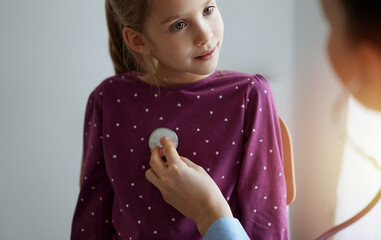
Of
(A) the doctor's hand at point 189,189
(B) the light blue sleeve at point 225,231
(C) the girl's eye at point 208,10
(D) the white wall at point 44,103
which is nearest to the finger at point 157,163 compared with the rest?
(A) the doctor's hand at point 189,189

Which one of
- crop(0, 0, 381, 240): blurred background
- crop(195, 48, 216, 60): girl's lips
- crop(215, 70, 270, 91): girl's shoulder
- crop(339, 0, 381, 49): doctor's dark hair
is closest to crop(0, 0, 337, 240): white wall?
crop(0, 0, 381, 240): blurred background

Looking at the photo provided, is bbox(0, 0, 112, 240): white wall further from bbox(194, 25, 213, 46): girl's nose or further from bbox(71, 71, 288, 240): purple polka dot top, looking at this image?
bbox(194, 25, 213, 46): girl's nose

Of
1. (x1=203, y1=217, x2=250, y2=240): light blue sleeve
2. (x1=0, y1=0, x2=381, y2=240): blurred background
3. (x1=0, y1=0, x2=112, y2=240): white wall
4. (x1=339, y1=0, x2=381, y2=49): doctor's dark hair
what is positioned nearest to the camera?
(x1=339, y1=0, x2=381, y2=49): doctor's dark hair

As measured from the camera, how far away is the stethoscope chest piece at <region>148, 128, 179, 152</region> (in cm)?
93

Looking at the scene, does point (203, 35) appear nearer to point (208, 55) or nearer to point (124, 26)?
point (208, 55)

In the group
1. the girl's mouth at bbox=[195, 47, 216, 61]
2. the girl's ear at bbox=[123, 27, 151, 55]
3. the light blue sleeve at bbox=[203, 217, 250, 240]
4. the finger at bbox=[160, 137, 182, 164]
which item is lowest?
the light blue sleeve at bbox=[203, 217, 250, 240]

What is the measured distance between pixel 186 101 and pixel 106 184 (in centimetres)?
27

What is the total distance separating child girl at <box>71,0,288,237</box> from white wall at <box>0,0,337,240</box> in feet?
1.11

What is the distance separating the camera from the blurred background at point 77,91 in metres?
1.22

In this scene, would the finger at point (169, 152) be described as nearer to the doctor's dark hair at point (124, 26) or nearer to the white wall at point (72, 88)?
the doctor's dark hair at point (124, 26)

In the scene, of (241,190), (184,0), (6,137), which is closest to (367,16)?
(184,0)

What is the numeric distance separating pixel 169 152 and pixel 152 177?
6 centimetres

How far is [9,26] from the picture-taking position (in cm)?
133

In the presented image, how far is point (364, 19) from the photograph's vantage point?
48 cm
